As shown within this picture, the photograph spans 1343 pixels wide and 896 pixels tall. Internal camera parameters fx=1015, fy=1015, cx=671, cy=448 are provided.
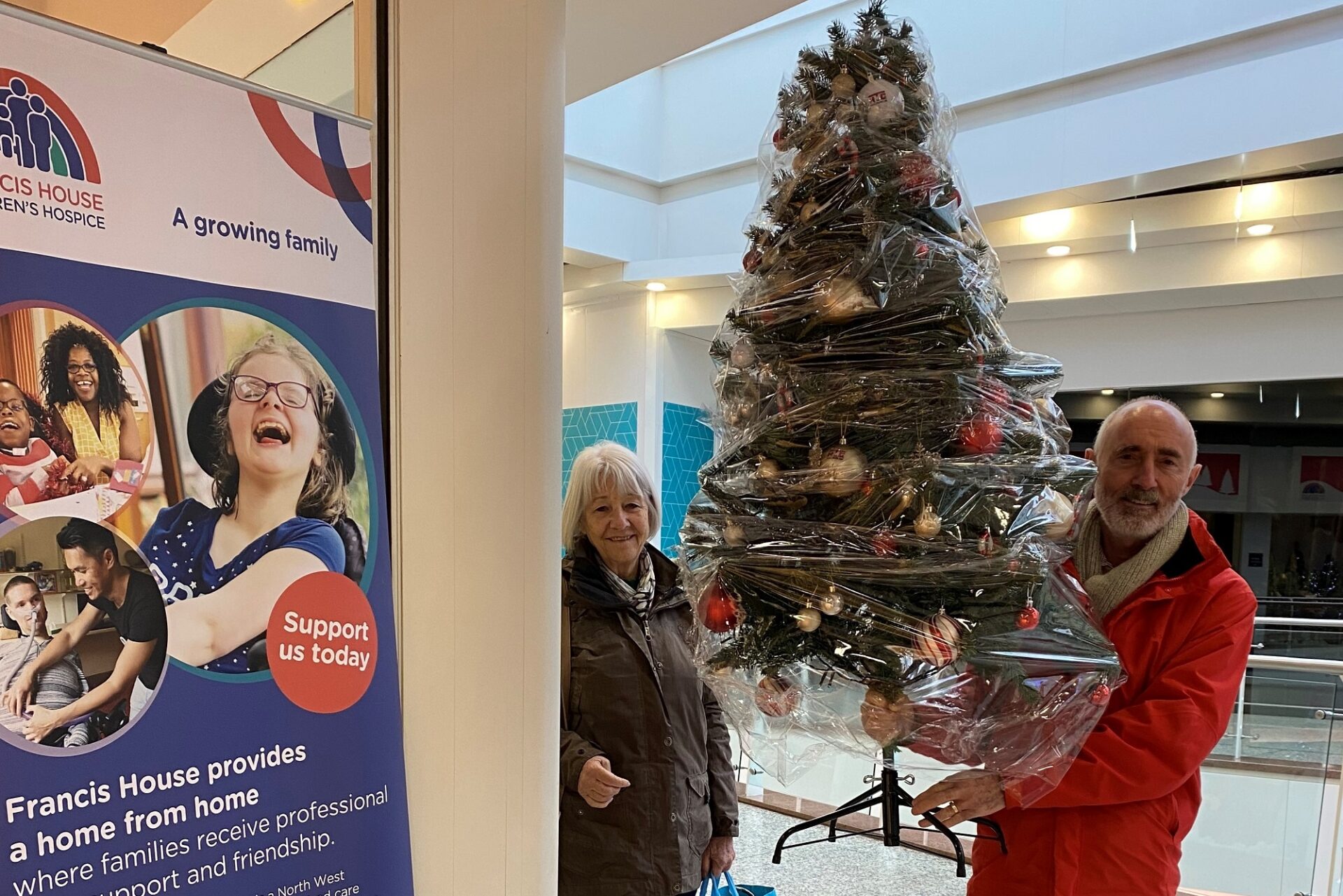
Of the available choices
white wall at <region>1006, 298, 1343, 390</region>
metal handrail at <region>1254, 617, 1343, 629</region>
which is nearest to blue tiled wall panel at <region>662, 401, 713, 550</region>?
white wall at <region>1006, 298, 1343, 390</region>

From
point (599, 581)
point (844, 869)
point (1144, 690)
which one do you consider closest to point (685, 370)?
point (844, 869)

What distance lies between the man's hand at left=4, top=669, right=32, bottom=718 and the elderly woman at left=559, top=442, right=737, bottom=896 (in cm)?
109

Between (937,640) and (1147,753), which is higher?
(937,640)

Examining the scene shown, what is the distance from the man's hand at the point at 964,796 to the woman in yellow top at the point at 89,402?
1238 millimetres

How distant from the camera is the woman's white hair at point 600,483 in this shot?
2295 millimetres

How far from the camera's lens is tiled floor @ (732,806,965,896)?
3916mm

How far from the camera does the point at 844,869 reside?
163 inches

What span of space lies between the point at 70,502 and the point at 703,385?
6.70 metres

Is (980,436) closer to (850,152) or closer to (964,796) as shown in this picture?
(850,152)

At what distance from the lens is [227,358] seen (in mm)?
1380

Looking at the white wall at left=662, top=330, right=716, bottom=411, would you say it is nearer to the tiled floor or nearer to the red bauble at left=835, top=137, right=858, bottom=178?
the tiled floor

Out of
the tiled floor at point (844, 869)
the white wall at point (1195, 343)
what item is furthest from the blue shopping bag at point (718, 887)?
the white wall at point (1195, 343)

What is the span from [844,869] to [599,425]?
4.24m

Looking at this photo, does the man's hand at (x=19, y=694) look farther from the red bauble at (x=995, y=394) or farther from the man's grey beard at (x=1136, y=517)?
the man's grey beard at (x=1136, y=517)
